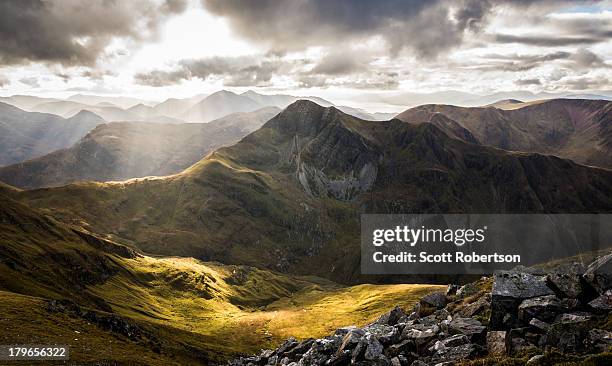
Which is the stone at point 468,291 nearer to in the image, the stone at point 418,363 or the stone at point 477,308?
the stone at point 477,308

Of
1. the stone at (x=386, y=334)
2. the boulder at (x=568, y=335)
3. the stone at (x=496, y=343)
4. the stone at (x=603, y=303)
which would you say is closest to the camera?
the boulder at (x=568, y=335)

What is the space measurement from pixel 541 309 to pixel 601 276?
16.8 feet

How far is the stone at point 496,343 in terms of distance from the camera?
25.0 m

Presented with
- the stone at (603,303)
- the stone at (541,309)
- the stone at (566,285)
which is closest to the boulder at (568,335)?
the stone at (603,303)

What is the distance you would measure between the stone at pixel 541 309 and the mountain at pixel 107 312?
149 feet

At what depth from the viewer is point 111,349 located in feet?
183

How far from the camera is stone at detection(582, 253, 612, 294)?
91.2ft

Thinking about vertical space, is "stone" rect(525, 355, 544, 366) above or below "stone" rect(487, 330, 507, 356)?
above

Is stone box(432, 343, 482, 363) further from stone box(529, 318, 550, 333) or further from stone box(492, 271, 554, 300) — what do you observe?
stone box(492, 271, 554, 300)

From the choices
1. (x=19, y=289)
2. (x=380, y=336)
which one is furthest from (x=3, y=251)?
(x=380, y=336)

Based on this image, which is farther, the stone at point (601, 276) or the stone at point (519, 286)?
the stone at point (519, 286)

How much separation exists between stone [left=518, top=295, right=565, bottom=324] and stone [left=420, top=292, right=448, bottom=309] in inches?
473

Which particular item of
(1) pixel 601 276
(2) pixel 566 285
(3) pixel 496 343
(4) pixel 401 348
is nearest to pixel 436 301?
(4) pixel 401 348

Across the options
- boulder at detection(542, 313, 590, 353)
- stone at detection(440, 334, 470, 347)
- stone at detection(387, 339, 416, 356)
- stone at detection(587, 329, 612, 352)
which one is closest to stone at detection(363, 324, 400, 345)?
stone at detection(387, 339, 416, 356)
